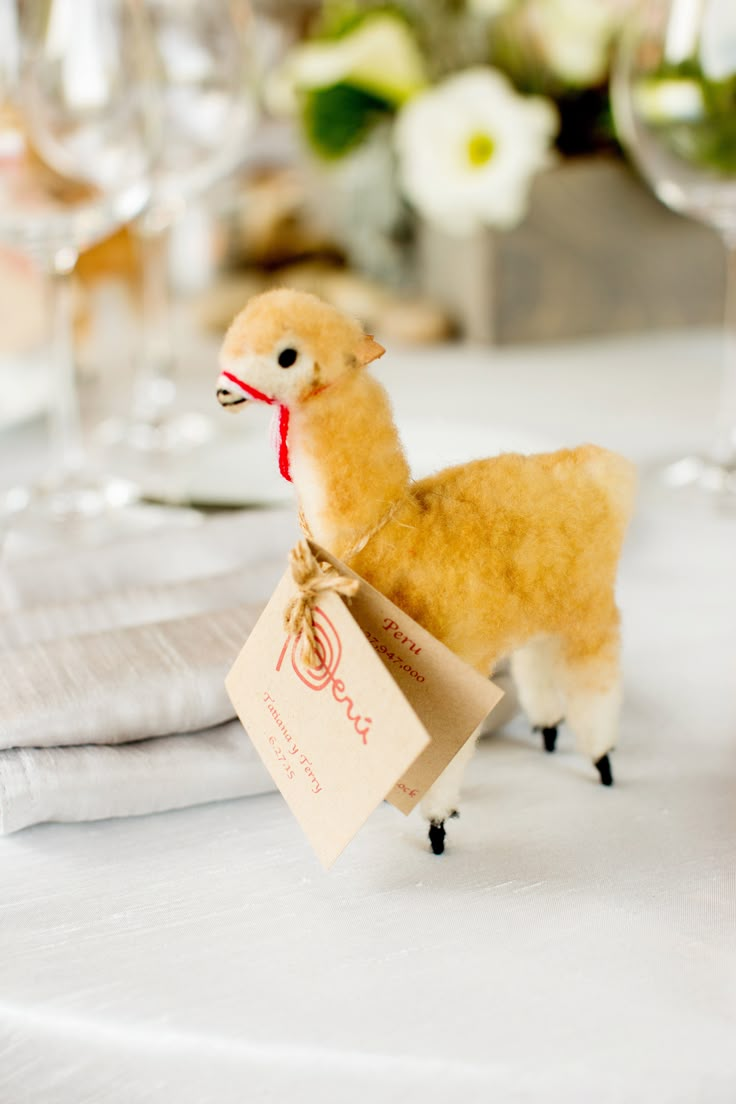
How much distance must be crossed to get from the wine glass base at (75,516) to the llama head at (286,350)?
337 mm

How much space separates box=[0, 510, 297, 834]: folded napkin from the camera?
1.21ft

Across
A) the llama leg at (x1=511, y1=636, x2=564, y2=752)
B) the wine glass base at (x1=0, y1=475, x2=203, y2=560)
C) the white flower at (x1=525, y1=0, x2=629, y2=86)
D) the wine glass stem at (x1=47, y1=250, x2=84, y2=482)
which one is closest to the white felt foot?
the llama leg at (x1=511, y1=636, x2=564, y2=752)

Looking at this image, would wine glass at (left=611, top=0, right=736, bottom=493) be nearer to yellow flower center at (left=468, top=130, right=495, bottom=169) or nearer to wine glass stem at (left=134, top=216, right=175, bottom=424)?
yellow flower center at (left=468, top=130, right=495, bottom=169)

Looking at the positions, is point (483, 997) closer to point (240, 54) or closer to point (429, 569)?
point (429, 569)

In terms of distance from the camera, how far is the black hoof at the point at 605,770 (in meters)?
0.40

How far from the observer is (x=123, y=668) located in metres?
0.40

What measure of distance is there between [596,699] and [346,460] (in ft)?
0.39

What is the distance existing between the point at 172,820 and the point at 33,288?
618mm

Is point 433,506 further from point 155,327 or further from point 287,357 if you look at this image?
point 155,327

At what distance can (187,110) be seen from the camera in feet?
2.78

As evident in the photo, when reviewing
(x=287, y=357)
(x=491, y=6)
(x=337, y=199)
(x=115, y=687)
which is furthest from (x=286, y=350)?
(x=337, y=199)

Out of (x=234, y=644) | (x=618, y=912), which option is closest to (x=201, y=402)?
(x=234, y=644)

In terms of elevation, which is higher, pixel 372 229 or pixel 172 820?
pixel 372 229

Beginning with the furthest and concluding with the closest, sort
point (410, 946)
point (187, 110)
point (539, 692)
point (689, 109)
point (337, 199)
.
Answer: point (337, 199)
point (187, 110)
point (689, 109)
point (539, 692)
point (410, 946)
